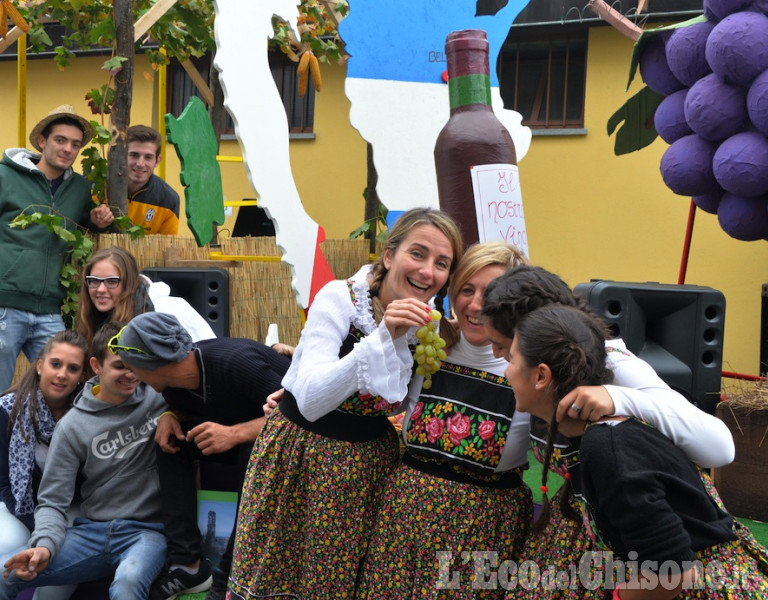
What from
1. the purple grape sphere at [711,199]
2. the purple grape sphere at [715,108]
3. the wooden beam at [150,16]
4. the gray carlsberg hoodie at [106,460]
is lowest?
the gray carlsberg hoodie at [106,460]

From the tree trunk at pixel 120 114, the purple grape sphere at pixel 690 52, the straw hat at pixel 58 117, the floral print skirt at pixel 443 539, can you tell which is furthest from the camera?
the tree trunk at pixel 120 114

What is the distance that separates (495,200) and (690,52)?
3.91 feet

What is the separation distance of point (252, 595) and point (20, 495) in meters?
1.36

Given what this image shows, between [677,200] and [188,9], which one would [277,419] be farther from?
[677,200]

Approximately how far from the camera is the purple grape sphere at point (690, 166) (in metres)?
3.43

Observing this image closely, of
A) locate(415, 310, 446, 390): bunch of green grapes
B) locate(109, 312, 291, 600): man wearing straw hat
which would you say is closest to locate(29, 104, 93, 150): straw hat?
locate(109, 312, 291, 600): man wearing straw hat

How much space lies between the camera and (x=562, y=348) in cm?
162

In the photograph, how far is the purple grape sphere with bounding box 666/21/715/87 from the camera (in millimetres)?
3318

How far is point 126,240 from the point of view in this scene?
4512 millimetres

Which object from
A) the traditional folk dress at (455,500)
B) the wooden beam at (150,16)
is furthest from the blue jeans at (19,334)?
the traditional folk dress at (455,500)

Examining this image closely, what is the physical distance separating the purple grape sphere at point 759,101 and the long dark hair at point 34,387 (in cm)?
265

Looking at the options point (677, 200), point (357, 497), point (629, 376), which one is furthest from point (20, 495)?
point (677, 200)

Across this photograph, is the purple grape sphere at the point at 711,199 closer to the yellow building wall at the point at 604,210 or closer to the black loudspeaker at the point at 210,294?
the black loudspeaker at the point at 210,294

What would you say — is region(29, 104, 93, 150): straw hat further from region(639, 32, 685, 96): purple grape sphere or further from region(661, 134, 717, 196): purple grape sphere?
region(661, 134, 717, 196): purple grape sphere
